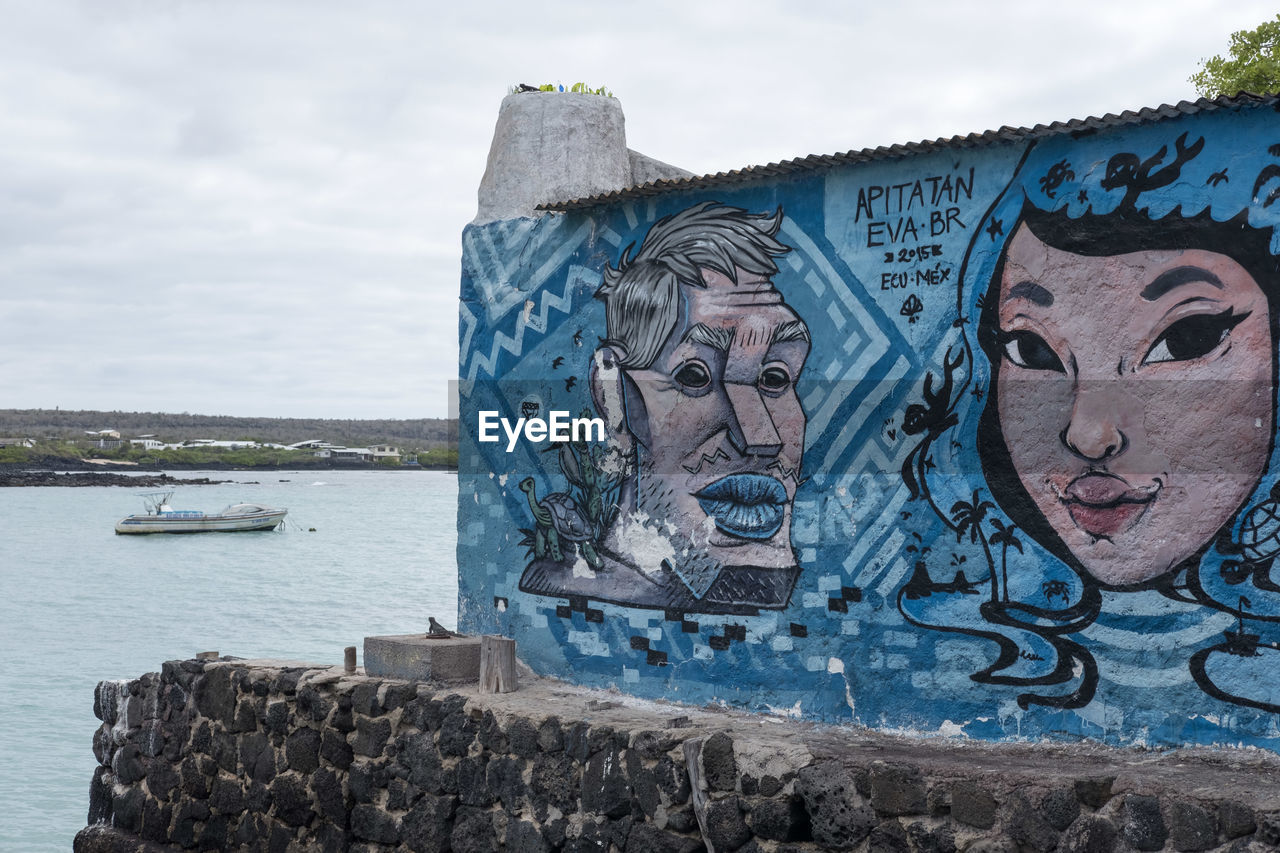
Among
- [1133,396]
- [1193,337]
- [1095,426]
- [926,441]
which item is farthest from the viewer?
[926,441]

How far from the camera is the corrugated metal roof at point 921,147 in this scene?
763 centimetres

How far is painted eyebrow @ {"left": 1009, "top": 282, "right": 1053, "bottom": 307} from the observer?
837 cm

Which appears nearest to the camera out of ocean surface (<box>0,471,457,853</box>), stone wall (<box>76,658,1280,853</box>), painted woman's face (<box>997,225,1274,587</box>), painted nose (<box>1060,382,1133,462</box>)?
stone wall (<box>76,658,1280,853</box>)

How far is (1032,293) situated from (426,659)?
5722 mm

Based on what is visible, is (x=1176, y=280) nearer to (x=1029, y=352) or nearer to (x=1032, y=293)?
(x=1032, y=293)

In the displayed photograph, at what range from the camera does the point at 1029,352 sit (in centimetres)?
843

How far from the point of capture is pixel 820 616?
A: 30.8 ft

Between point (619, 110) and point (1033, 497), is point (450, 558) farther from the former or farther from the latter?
point (1033, 497)

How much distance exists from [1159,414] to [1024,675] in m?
1.89

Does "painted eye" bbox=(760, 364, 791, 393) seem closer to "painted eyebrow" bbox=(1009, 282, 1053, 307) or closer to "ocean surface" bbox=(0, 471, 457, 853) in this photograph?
"painted eyebrow" bbox=(1009, 282, 1053, 307)

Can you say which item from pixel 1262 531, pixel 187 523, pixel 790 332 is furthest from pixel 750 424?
pixel 187 523

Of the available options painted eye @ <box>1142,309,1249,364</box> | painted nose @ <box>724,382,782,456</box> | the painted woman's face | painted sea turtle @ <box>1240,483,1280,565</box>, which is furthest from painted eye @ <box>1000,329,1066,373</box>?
painted nose @ <box>724,382,782,456</box>

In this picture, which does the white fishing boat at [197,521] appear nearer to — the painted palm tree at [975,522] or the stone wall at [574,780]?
the stone wall at [574,780]

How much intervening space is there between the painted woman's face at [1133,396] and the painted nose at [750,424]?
1.92 metres
